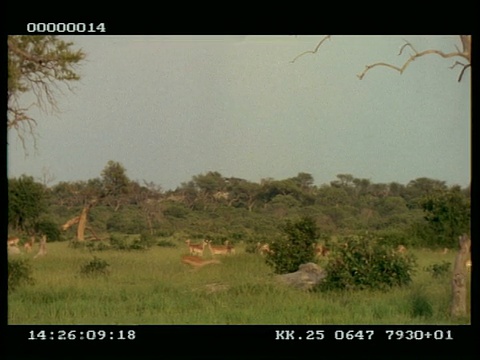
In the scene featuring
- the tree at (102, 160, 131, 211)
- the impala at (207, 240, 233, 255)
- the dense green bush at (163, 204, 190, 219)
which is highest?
the tree at (102, 160, 131, 211)

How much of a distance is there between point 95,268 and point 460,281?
4.54 metres

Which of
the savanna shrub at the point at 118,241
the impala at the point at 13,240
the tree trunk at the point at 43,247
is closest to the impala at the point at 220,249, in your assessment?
the savanna shrub at the point at 118,241

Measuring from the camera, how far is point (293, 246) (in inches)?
405

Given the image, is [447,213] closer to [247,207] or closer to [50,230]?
[247,207]

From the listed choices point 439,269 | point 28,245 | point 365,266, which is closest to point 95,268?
point 28,245

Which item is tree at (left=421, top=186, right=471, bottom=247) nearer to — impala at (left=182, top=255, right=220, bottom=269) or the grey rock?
the grey rock

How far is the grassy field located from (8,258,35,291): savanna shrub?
0.06m

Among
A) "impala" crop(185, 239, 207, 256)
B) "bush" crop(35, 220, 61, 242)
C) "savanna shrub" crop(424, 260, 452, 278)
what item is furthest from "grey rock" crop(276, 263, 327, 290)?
"bush" crop(35, 220, 61, 242)

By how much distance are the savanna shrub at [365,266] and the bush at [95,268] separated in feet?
9.11

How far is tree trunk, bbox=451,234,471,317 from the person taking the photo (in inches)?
369

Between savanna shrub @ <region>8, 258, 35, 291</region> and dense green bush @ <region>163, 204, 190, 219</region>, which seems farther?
dense green bush @ <region>163, 204, 190, 219</region>

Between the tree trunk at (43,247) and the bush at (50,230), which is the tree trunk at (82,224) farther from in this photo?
the tree trunk at (43,247)

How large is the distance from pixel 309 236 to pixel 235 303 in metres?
1.33
